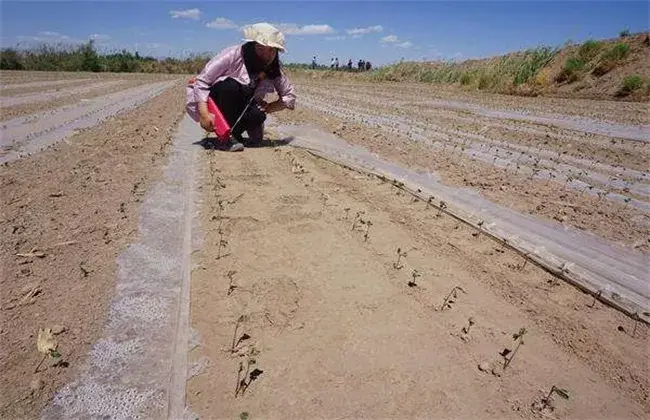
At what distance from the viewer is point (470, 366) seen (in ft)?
5.97

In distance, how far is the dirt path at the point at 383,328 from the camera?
1.63m

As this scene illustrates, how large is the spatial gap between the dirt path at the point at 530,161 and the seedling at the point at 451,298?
1436 mm

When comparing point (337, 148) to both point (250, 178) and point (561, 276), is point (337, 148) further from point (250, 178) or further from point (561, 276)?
point (561, 276)

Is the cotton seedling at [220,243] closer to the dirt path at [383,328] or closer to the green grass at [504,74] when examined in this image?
the dirt path at [383,328]

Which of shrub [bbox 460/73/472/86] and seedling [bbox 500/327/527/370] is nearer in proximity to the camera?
seedling [bbox 500/327/527/370]

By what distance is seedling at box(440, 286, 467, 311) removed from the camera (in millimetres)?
2227

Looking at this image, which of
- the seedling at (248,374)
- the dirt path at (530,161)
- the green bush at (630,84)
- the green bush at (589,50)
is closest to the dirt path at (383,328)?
the seedling at (248,374)

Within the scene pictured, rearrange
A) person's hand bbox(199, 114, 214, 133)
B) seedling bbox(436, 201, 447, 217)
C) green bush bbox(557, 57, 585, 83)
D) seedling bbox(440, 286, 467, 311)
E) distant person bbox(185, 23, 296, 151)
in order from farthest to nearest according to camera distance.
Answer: green bush bbox(557, 57, 585, 83)
person's hand bbox(199, 114, 214, 133)
distant person bbox(185, 23, 296, 151)
seedling bbox(436, 201, 447, 217)
seedling bbox(440, 286, 467, 311)

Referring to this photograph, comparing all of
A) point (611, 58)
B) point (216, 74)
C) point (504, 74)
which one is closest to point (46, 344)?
point (216, 74)

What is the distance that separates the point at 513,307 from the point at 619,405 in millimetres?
653

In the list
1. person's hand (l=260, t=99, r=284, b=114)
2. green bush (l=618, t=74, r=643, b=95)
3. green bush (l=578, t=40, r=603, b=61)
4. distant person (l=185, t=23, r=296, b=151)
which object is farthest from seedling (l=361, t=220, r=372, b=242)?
green bush (l=578, t=40, r=603, b=61)

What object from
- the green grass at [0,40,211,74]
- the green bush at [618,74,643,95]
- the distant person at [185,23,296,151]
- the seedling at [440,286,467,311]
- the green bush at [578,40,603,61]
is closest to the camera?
the seedling at [440,286,467,311]

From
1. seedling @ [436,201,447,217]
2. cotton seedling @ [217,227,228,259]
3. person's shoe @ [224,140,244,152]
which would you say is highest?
person's shoe @ [224,140,244,152]

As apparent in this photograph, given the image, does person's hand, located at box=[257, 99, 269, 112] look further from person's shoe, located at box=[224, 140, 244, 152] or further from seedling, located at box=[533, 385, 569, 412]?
seedling, located at box=[533, 385, 569, 412]
